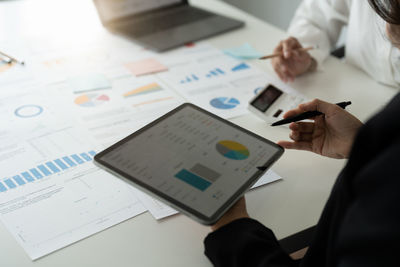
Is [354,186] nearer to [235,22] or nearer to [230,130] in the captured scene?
[230,130]

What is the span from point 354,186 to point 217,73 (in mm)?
770

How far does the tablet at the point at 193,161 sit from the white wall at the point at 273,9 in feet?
6.60

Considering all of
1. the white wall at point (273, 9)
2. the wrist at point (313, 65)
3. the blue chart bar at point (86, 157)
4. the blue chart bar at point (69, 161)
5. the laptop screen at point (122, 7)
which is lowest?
the white wall at point (273, 9)

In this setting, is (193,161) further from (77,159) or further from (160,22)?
(160,22)

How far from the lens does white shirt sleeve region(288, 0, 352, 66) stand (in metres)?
1.39

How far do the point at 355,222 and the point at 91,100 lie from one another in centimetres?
74

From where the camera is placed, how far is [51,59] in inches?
49.1

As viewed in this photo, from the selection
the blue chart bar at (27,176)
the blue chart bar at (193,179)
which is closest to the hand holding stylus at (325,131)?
the blue chart bar at (193,179)

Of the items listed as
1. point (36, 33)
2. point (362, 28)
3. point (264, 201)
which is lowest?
point (264, 201)

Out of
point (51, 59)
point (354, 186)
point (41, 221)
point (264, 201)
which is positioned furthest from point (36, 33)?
point (354, 186)

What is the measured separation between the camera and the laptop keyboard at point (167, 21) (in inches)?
55.9

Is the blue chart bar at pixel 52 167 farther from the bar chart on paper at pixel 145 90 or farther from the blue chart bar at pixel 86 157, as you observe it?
the bar chart on paper at pixel 145 90

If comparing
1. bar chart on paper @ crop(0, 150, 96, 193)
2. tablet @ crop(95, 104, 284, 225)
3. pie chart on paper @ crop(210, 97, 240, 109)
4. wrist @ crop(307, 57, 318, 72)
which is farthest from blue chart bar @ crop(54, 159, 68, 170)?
wrist @ crop(307, 57, 318, 72)

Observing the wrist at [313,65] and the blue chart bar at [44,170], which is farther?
the wrist at [313,65]
